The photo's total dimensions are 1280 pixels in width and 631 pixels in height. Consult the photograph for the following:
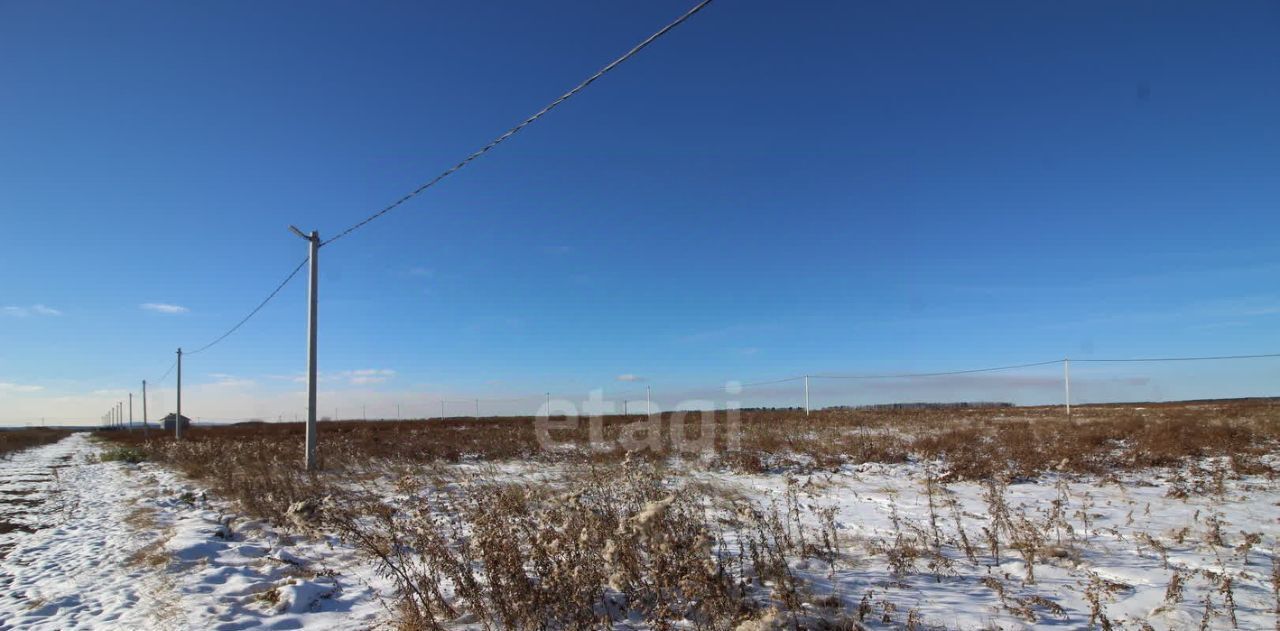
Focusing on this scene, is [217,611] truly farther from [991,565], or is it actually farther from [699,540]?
[991,565]

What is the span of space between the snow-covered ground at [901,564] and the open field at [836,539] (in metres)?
0.04

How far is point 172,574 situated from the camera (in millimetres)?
5512

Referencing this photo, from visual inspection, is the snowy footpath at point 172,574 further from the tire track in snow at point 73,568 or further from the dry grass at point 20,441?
the dry grass at point 20,441

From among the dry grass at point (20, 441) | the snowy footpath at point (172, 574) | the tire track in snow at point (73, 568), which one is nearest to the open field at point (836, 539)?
the snowy footpath at point (172, 574)

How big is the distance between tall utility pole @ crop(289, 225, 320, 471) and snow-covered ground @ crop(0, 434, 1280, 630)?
3.00m

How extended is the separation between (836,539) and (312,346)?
11804 mm

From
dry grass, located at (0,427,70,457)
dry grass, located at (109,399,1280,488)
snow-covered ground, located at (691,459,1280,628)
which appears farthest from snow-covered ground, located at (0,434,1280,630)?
dry grass, located at (0,427,70,457)

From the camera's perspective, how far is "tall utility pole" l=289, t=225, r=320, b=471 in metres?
12.5

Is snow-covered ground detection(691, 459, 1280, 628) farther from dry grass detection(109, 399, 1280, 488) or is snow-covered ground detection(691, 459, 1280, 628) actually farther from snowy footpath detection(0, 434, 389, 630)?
snowy footpath detection(0, 434, 389, 630)

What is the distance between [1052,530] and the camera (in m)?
6.23

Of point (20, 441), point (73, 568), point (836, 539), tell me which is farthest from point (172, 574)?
point (20, 441)

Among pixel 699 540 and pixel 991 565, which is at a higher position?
pixel 699 540

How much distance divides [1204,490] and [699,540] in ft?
29.5

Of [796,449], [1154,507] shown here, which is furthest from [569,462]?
[1154,507]
